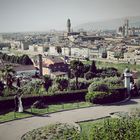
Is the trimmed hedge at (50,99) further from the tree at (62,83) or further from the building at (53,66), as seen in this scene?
the building at (53,66)

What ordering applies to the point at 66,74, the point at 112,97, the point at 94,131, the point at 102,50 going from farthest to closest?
the point at 102,50 < the point at 66,74 < the point at 112,97 < the point at 94,131

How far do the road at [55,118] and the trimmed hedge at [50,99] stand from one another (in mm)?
2494

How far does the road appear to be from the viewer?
15.3 meters

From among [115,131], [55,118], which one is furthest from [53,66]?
[115,131]

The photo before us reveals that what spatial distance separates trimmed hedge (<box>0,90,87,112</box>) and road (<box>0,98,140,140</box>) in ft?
8.18

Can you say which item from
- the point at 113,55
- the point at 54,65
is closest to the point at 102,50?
the point at 113,55

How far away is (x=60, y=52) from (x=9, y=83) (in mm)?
71402

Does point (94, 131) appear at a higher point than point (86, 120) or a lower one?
higher

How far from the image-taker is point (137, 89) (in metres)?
23.9

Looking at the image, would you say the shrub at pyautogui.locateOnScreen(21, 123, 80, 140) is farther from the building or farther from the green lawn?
the building

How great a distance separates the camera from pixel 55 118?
17.7 meters

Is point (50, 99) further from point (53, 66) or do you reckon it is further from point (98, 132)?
point (53, 66)

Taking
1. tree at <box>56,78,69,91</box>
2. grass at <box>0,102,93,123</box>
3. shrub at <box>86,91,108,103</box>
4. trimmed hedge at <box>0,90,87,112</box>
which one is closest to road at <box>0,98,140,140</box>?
grass at <box>0,102,93,123</box>

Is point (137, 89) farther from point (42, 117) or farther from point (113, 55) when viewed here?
point (113, 55)
